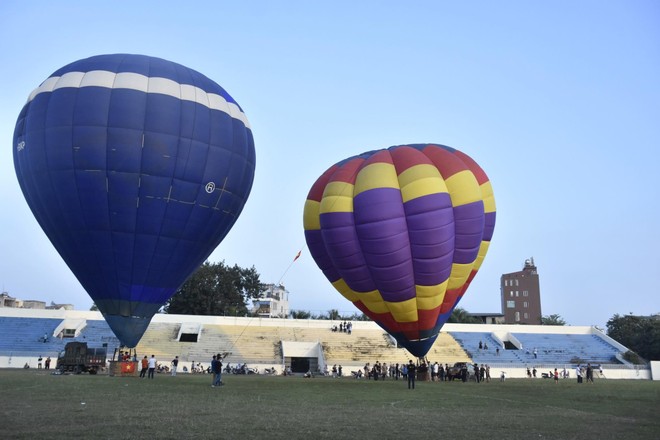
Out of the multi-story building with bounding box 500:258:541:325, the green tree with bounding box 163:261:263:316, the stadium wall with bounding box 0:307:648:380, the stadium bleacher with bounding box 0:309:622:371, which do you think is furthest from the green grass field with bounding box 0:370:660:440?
the multi-story building with bounding box 500:258:541:325

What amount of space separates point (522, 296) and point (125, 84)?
3239 inches

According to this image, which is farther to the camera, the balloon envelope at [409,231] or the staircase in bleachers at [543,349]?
the staircase in bleachers at [543,349]

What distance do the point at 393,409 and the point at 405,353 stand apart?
104ft

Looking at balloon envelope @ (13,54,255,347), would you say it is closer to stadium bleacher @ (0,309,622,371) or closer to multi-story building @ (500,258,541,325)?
stadium bleacher @ (0,309,622,371)

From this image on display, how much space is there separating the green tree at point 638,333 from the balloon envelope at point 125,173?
164 feet

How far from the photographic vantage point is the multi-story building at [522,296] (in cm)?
8975

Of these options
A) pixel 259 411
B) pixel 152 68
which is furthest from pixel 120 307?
pixel 259 411

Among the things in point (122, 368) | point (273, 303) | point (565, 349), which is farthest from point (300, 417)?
point (273, 303)

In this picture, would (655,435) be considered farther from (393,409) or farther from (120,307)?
(120,307)

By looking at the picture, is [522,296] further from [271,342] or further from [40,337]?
[40,337]

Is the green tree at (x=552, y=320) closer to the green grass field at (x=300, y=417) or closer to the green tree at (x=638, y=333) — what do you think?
the green tree at (x=638, y=333)

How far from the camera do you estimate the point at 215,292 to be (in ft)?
201

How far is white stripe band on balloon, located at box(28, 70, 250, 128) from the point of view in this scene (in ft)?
67.6

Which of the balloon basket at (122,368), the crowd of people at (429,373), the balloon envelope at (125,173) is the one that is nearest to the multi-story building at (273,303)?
the crowd of people at (429,373)
